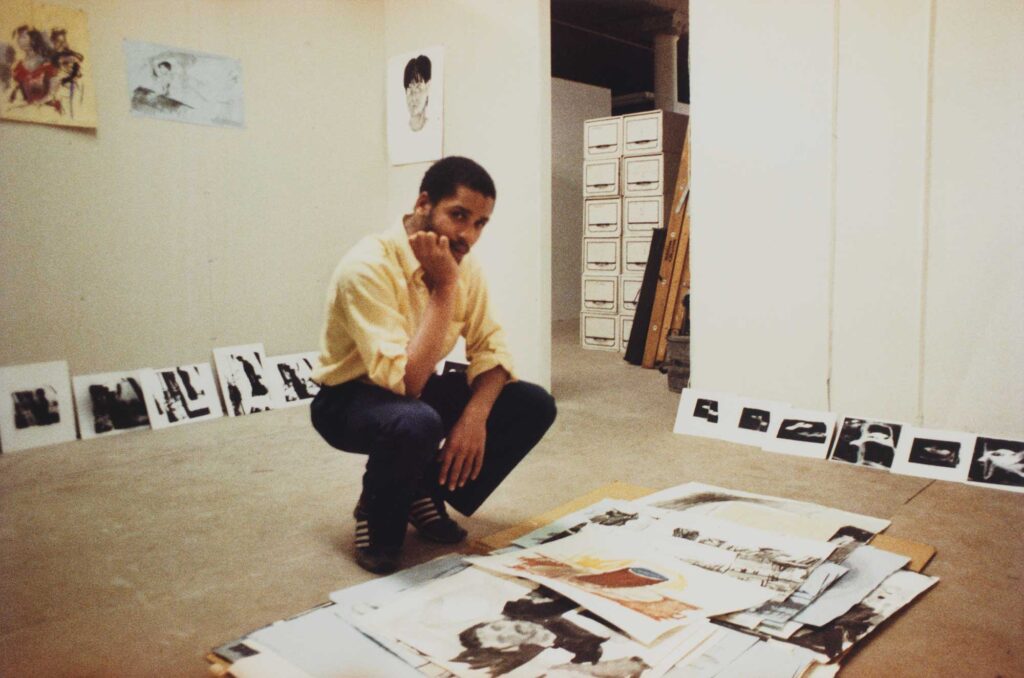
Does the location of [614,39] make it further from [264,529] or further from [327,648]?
[327,648]

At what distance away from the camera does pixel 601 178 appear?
511 cm

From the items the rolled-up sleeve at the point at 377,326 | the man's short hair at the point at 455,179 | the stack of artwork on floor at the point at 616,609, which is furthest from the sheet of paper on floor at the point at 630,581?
the man's short hair at the point at 455,179

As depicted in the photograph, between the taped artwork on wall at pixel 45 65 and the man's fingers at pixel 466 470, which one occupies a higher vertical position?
the taped artwork on wall at pixel 45 65

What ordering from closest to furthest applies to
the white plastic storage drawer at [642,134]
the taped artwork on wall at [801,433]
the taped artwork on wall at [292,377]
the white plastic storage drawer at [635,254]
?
the taped artwork on wall at [801,433]
the taped artwork on wall at [292,377]
the white plastic storage drawer at [642,134]
the white plastic storage drawer at [635,254]

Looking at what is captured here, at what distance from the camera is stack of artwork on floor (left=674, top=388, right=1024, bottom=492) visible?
226 cm

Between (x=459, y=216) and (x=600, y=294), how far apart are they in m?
3.66

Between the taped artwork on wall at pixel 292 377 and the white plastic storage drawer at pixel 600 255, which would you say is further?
the white plastic storage drawer at pixel 600 255

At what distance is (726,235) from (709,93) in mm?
546

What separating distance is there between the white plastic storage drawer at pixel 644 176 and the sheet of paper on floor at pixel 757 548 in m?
3.35

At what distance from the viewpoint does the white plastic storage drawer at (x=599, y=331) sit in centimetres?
516

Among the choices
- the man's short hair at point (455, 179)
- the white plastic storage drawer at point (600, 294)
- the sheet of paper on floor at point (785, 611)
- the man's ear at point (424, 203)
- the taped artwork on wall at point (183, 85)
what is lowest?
the sheet of paper on floor at point (785, 611)

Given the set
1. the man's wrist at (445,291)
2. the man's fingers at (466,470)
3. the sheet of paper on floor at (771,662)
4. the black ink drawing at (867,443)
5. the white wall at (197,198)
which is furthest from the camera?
the white wall at (197,198)

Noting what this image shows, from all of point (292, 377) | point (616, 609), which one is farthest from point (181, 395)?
point (616, 609)

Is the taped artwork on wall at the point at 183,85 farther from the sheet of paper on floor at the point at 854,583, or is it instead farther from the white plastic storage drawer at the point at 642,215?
the sheet of paper on floor at the point at 854,583
